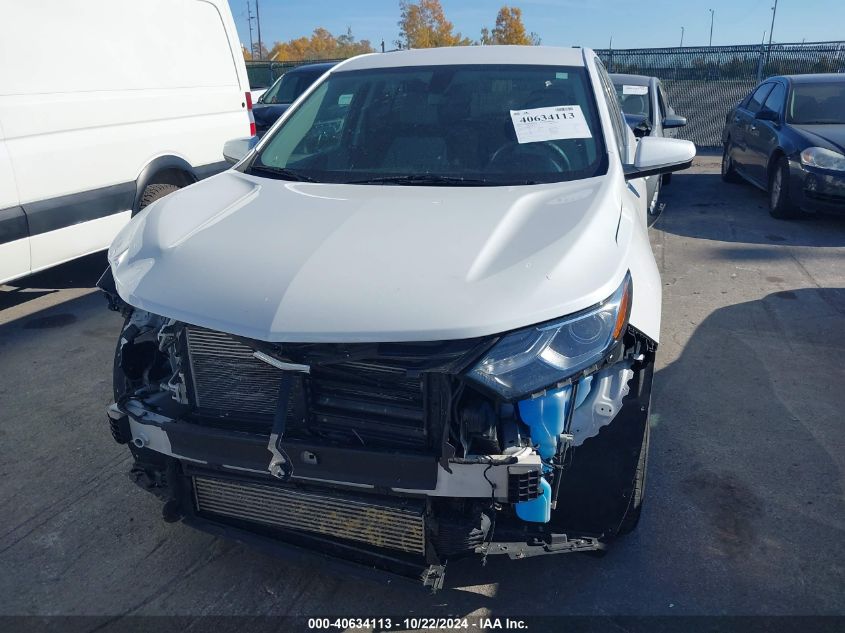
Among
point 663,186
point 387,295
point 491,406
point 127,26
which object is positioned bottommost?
point 663,186

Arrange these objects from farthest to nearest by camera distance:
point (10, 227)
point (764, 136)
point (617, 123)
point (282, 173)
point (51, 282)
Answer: point (764, 136), point (51, 282), point (10, 227), point (617, 123), point (282, 173)

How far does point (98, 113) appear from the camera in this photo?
5105mm

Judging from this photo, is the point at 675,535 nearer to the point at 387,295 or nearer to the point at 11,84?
the point at 387,295

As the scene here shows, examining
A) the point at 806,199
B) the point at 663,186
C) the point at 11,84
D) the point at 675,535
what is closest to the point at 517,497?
the point at 675,535

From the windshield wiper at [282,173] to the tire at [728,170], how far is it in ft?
26.9

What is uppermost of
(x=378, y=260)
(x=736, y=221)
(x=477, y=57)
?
(x=477, y=57)

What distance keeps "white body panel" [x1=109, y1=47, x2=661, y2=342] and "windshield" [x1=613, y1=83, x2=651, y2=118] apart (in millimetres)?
6171

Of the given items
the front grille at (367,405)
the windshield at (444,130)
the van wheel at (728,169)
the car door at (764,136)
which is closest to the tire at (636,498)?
the front grille at (367,405)

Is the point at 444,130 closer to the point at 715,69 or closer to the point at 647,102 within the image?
the point at 647,102

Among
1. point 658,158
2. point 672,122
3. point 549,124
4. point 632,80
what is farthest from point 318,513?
point 632,80

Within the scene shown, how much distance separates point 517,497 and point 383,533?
1.48 feet

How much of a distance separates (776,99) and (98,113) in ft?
24.4

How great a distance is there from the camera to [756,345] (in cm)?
459

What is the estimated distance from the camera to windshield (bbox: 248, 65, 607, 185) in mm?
3158
